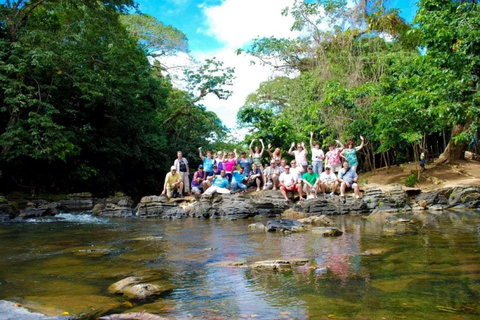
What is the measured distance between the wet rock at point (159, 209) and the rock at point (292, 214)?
3.20 metres

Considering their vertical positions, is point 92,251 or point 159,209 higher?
point 159,209

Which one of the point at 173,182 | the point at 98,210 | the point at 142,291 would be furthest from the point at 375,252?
the point at 98,210

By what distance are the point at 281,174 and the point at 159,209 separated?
163 inches

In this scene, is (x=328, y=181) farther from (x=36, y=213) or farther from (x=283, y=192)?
(x=36, y=213)

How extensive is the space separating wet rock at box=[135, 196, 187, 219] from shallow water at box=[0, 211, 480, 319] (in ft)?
13.9

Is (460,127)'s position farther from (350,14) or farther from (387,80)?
(350,14)

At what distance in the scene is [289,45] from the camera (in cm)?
2028

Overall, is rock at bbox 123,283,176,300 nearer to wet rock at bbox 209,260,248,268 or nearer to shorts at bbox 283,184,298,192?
wet rock at bbox 209,260,248,268

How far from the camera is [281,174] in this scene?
1353 cm

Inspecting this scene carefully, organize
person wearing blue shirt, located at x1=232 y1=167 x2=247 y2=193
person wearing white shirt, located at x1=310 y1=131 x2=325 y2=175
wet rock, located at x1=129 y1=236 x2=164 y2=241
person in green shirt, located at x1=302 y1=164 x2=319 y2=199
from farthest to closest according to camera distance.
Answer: person wearing blue shirt, located at x1=232 y1=167 x2=247 y2=193 < person wearing white shirt, located at x1=310 y1=131 x2=325 y2=175 < person in green shirt, located at x1=302 y1=164 x2=319 y2=199 < wet rock, located at x1=129 y1=236 x2=164 y2=241

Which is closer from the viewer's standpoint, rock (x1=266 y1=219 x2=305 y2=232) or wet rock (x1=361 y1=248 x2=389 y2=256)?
wet rock (x1=361 y1=248 x2=389 y2=256)

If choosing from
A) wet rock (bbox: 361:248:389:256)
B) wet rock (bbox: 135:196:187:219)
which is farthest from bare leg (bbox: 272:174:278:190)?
wet rock (bbox: 361:248:389:256)

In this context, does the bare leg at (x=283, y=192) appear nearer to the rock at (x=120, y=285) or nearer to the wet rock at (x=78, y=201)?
the rock at (x=120, y=285)

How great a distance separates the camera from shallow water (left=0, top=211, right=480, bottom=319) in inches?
138
